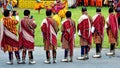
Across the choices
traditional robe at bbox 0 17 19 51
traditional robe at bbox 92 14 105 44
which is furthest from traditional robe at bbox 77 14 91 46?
traditional robe at bbox 0 17 19 51

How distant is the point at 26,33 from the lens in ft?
45.8

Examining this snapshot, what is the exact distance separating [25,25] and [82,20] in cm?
186

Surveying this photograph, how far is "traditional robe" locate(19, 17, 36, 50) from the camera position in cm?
1391

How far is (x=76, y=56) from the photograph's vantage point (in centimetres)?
1523

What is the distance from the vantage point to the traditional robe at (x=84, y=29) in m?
14.6

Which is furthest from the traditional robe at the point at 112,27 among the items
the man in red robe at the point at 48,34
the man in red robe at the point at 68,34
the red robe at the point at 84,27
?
the man in red robe at the point at 48,34

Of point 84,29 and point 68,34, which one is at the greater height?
point 84,29

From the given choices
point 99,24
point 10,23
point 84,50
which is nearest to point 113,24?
point 99,24

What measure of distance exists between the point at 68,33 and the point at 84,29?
0.60 meters

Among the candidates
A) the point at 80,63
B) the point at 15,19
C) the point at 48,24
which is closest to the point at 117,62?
the point at 80,63

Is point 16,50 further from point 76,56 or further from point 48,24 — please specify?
point 76,56

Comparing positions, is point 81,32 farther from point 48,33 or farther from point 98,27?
point 48,33

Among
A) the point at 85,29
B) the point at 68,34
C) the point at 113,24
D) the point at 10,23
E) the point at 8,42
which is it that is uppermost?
the point at 10,23

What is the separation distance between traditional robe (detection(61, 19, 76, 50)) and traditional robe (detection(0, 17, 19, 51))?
1465mm
